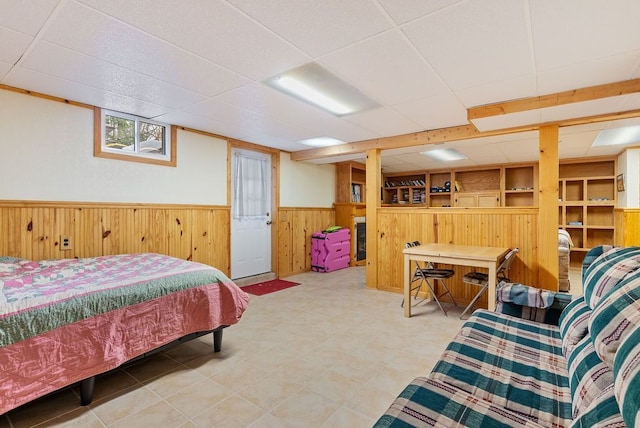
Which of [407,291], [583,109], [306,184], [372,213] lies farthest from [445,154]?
[407,291]

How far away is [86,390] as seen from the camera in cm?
187

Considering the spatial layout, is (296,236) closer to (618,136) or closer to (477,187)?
(477,187)

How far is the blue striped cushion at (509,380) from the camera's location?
1.14 meters

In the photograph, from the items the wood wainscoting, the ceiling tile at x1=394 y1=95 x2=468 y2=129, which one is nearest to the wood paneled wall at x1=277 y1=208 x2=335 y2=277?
the wood wainscoting

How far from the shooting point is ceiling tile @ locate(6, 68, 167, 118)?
2.57 m

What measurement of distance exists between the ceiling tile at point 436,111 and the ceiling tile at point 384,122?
0.34 ft

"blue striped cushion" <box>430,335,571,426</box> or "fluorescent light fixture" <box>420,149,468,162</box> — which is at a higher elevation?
"fluorescent light fixture" <box>420,149,468,162</box>

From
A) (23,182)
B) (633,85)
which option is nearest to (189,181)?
(23,182)

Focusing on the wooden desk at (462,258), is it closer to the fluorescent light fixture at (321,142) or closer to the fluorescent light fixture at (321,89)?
the fluorescent light fixture at (321,89)

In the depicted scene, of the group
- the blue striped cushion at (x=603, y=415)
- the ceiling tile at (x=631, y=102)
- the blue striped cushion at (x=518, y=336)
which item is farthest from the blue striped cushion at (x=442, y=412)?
the ceiling tile at (x=631, y=102)

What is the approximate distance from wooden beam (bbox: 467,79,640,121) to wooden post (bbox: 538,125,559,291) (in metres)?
0.65

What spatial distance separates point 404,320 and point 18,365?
9.94 feet

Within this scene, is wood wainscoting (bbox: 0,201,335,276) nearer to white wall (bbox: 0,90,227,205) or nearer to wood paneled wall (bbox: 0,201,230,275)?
wood paneled wall (bbox: 0,201,230,275)

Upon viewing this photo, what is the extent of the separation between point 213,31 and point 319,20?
655 mm
